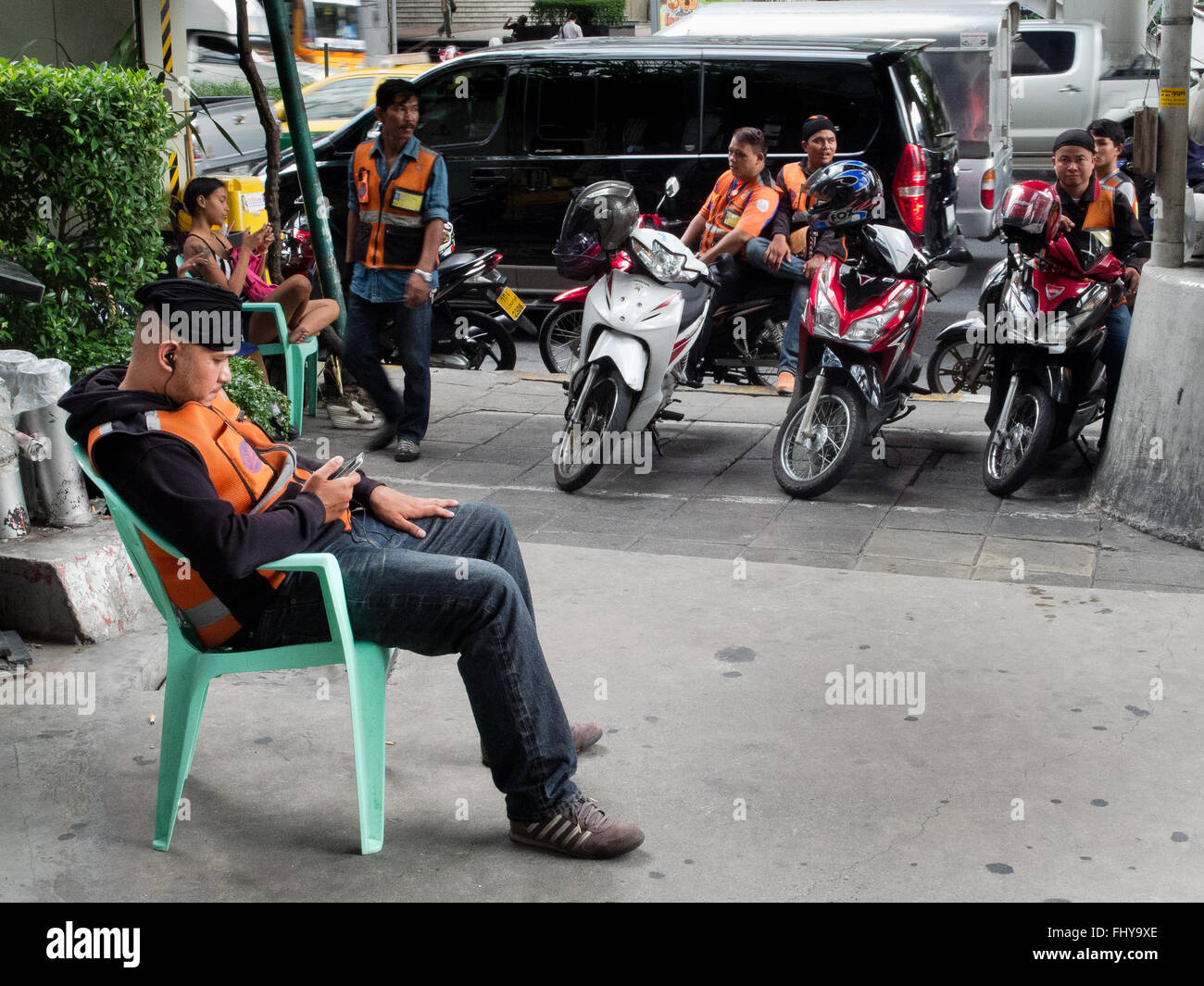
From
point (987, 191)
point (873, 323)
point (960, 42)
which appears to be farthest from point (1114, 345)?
point (960, 42)

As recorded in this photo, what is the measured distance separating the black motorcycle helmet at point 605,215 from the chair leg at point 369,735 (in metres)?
3.64

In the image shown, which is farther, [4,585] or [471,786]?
[4,585]

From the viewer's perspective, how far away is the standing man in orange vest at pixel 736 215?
7.96 meters

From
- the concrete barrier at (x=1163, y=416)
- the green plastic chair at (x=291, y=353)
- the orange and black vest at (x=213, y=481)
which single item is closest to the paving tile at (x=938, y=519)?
the concrete barrier at (x=1163, y=416)

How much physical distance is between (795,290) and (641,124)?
2.06m

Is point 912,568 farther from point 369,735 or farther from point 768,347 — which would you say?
point 768,347

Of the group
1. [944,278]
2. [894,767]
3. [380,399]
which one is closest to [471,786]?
[894,767]

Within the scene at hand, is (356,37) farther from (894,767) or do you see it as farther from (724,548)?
(894,767)

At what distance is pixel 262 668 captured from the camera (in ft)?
10.1

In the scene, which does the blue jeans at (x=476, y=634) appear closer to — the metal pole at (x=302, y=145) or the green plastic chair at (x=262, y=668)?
the green plastic chair at (x=262, y=668)

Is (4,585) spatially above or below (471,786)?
above

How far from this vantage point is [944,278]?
9.64 meters

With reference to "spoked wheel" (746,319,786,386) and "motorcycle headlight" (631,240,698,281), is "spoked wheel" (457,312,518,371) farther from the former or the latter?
"motorcycle headlight" (631,240,698,281)

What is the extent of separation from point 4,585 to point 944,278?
7000 millimetres
